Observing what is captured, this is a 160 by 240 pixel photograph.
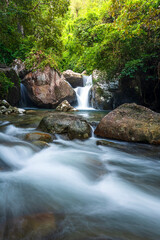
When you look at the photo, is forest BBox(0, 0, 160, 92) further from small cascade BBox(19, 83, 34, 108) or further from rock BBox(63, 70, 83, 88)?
rock BBox(63, 70, 83, 88)

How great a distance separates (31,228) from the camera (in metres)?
1.09

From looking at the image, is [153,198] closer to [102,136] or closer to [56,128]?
[102,136]

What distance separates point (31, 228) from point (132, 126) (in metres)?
3.21

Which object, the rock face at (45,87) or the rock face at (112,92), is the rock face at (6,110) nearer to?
the rock face at (45,87)

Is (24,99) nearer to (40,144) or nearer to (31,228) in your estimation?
(40,144)

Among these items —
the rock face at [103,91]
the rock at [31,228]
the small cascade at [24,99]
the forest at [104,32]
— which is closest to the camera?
the rock at [31,228]

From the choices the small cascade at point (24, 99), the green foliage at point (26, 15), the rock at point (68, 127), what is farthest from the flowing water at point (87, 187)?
the small cascade at point (24, 99)

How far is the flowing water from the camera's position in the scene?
127 centimetres

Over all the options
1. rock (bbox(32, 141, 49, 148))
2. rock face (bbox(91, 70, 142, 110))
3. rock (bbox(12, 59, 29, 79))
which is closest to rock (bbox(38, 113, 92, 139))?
rock (bbox(32, 141, 49, 148))

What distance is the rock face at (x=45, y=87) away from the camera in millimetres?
10766

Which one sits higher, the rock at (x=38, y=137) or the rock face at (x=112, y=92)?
the rock face at (x=112, y=92)

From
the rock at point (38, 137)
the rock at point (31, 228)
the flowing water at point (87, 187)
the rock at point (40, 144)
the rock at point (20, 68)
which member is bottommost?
the flowing water at point (87, 187)

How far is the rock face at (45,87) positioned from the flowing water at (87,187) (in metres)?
8.01

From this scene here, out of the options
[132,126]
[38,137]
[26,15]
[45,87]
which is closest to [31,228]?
[38,137]
